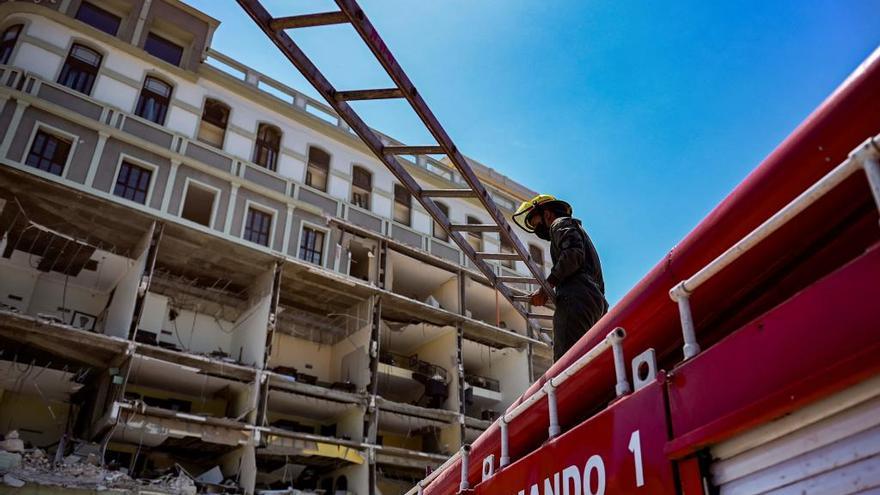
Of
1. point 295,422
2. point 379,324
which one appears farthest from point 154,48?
point 295,422

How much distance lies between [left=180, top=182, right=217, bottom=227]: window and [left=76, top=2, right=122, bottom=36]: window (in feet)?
20.4

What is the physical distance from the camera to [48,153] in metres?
19.0

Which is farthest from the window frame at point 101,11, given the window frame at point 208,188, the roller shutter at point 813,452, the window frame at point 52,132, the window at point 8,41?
the roller shutter at point 813,452

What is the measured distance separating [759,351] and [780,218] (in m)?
0.48

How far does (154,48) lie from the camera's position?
22.8 meters

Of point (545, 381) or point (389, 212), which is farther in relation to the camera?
point (389, 212)

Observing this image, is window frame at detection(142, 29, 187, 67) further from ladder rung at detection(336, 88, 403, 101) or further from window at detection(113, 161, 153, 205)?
ladder rung at detection(336, 88, 403, 101)

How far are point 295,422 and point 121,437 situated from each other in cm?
655

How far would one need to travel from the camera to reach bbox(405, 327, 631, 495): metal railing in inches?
120

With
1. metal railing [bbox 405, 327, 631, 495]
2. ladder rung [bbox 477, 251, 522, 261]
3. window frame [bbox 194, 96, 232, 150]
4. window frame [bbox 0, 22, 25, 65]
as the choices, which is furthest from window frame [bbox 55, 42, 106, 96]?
metal railing [bbox 405, 327, 631, 495]

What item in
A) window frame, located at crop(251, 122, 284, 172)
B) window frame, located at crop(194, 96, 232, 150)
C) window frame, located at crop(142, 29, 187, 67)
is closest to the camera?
window frame, located at crop(194, 96, 232, 150)

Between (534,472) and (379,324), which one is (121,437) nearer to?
(379,324)

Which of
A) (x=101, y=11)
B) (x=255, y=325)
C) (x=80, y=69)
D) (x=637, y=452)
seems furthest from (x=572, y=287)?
(x=101, y=11)

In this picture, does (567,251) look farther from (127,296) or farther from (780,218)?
(127,296)
